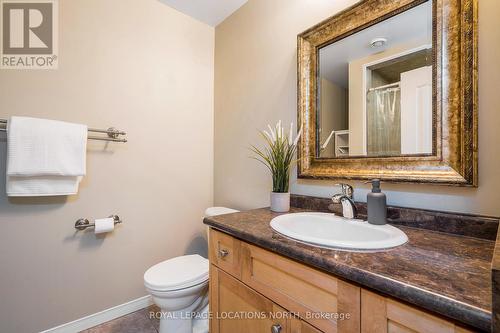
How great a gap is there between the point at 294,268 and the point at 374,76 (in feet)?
3.04

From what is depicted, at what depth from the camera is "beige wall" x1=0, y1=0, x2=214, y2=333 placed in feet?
4.25

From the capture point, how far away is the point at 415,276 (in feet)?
1.67

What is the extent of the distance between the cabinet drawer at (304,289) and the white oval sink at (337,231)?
3.9 inches

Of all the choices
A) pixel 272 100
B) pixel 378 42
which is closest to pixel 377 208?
pixel 378 42

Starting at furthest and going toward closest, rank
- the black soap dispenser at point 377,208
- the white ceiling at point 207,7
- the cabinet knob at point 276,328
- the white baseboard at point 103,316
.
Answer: the white ceiling at point 207,7 < the white baseboard at point 103,316 < the black soap dispenser at point 377,208 < the cabinet knob at point 276,328

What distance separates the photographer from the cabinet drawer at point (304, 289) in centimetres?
59

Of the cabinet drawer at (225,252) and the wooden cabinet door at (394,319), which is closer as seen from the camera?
the wooden cabinet door at (394,319)

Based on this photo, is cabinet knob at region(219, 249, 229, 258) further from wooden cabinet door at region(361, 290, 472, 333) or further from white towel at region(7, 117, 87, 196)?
white towel at region(7, 117, 87, 196)

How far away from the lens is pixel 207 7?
1802 mm

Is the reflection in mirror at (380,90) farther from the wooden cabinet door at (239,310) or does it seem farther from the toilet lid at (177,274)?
the toilet lid at (177,274)

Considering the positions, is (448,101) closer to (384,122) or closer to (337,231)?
(384,122)

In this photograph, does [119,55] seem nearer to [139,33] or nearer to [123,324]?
[139,33]

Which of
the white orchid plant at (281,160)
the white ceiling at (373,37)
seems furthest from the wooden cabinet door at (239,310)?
the white ceiling at (373,37)

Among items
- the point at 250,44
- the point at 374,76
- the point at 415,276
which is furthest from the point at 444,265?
the point at 250,44
